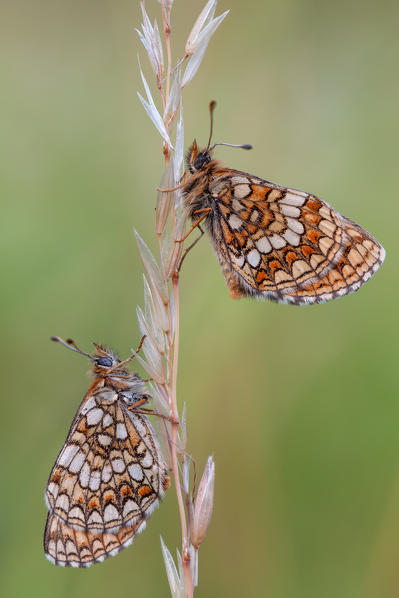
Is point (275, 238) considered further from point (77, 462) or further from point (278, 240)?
point (77, 462)

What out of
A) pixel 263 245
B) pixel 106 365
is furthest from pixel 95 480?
pixel 263 245

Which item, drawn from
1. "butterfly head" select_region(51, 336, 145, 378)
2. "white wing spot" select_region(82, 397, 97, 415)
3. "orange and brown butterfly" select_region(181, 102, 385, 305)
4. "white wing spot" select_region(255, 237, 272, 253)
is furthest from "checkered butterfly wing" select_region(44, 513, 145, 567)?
"white wing spot" select_region(255, 237, 272, 253)

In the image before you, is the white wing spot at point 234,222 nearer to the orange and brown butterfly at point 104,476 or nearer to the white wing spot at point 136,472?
the orange and brown butterfly at point 104,476

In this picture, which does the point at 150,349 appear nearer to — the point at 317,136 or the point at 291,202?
the point at 291,202

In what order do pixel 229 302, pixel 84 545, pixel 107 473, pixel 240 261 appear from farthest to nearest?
pixel 229 302, pixel 240 261, pixel 107 473, pixel 84 545

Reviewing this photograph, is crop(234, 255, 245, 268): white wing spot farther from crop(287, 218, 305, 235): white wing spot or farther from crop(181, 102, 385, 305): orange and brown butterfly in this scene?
crop(287, 218, 305, 235): white wing spot

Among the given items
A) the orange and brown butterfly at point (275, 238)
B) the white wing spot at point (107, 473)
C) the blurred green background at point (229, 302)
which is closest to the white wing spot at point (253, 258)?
the orange and brown butterfly at point (275, 238)

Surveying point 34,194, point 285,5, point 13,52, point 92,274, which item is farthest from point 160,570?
point 13,52
